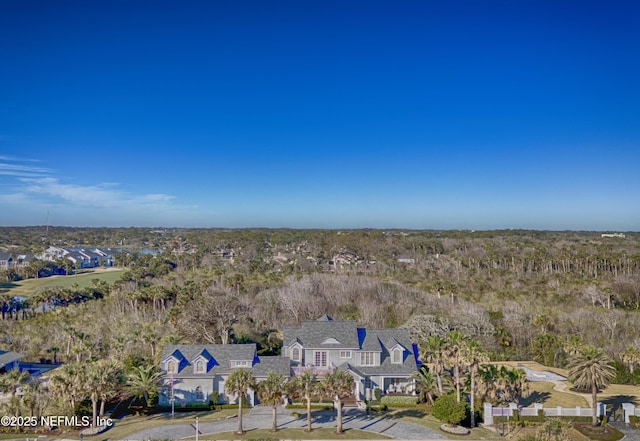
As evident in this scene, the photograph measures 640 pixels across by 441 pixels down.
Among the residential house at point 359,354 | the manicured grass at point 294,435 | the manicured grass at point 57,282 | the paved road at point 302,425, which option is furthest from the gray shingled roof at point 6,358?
the manicured grass at point 57,282

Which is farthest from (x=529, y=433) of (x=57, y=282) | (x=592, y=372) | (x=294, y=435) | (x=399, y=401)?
(x=57, y=282)

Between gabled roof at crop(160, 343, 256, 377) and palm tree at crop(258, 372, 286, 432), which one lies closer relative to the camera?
palm tree at crop(258, 372, 286, 432)

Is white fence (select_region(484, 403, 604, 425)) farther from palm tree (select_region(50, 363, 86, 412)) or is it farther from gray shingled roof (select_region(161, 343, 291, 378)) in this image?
palm tree (select_region(50, 363, 86, 412))

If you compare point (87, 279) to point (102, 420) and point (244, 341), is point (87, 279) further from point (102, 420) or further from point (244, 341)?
point (102, 420)

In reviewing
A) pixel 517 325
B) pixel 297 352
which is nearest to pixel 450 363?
pixel 297 352

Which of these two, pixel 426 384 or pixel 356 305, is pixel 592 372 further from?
pixel 356 305

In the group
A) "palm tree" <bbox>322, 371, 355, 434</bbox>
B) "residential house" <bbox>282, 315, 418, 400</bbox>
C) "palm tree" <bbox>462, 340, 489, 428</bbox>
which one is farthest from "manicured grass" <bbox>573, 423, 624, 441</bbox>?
"palm tree" <bbox>322, 371, 355, 434</bbox>
